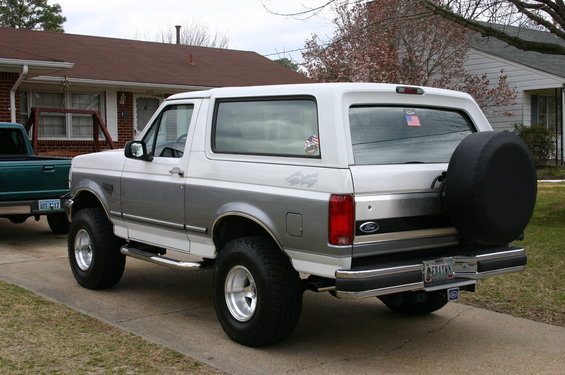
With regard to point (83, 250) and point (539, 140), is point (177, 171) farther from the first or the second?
point (539, 140)

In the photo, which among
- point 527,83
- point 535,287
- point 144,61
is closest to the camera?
point 535,287

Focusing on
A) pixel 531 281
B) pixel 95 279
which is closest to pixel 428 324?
pixel 531 281

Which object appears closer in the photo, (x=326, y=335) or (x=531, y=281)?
(x=326, y=335)

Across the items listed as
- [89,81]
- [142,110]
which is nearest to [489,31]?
[89,81]

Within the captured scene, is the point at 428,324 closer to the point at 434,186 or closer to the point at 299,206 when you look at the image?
the point at 434,186

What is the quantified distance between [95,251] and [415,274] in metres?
3.60

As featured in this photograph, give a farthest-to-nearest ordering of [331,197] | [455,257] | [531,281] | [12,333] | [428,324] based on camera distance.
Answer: [531,281] < [428,324] < [12,333] < [455,257] < [331,197]

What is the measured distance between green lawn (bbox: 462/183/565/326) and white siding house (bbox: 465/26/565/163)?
13.7 meters

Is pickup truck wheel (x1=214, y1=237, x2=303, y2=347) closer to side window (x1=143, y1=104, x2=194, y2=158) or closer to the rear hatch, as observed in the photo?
the rear hatch

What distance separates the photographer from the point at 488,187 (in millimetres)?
4867

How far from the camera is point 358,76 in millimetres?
21172

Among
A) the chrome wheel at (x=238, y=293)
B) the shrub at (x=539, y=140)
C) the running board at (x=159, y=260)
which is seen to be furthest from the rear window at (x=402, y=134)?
the shrub at (x=539, y=140)

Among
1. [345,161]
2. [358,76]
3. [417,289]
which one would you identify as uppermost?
[358,76]

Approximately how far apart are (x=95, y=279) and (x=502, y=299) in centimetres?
416
